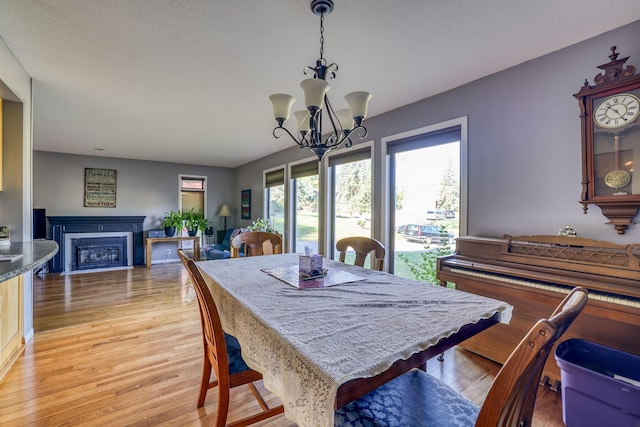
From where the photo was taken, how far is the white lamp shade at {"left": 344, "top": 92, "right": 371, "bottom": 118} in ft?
5.41

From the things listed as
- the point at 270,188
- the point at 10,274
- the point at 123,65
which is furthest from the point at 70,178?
the point at 10,274

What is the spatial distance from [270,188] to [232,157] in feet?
3.59

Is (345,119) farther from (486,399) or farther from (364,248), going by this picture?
(486,399)

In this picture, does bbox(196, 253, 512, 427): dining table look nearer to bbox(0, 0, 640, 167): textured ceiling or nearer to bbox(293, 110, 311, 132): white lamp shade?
bbox(293, 110, 311, 132): white lamp shade

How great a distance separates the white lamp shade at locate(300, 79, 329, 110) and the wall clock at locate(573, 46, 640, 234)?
5.57 feet

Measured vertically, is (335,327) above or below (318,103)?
below

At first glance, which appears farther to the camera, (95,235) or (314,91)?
(95,235)

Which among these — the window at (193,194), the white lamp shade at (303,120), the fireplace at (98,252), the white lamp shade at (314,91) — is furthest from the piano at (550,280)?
the fireplace at (98,252)

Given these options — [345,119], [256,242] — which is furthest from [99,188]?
[345,119]

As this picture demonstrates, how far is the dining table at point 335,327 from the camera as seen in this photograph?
79cm

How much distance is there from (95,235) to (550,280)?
288 inches

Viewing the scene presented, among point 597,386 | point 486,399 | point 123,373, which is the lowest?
point 123,373

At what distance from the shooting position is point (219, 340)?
127cm

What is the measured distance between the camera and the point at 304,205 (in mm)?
4809
